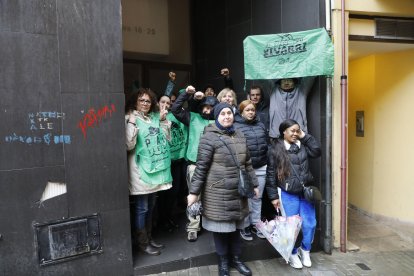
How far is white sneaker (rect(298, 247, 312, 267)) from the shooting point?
4.20 metres

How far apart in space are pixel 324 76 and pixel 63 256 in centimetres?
390

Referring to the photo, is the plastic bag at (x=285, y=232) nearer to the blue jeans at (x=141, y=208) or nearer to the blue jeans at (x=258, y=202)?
the blue jeans at (x=258, y=202)

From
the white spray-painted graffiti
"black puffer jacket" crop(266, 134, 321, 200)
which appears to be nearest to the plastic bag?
"black puffer jacket" crop(266, 134, 321, 200)

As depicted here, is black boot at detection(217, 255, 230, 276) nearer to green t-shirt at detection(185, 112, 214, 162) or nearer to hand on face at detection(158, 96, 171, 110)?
green t-shirt at detection(185, 112, 214, 162)

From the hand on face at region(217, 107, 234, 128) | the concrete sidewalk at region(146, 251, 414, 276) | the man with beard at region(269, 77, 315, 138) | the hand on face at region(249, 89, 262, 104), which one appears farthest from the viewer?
the hand on face at region(249, 89, 262, 104)

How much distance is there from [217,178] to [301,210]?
4.35 ft

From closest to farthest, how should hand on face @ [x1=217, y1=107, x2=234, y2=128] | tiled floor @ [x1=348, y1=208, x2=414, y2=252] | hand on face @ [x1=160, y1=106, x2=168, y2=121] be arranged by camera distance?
hand on face @ [x1=217, y1=107, x2=234, y2=128] → hand on face @ [x1=160, y1=106, x2=168, y2=121] → tiled floor @ [x1=348, y1=208, x2=414, y2=252]

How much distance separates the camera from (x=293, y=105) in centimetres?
454

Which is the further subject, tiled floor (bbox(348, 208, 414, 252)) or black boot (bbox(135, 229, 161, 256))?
tiled floor (bbox(348, 208, 414, 252))

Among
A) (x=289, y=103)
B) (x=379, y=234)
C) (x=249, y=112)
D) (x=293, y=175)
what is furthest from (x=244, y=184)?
(x=379, y=234)

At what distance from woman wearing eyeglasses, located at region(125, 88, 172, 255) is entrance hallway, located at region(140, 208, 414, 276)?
56 cm

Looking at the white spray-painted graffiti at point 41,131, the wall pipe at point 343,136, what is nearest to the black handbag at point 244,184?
the white spray-painted graffiti at point 41,131

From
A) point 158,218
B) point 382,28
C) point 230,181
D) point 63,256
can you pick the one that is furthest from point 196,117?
point 382,28

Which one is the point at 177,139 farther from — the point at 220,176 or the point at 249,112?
the point at 220,176
